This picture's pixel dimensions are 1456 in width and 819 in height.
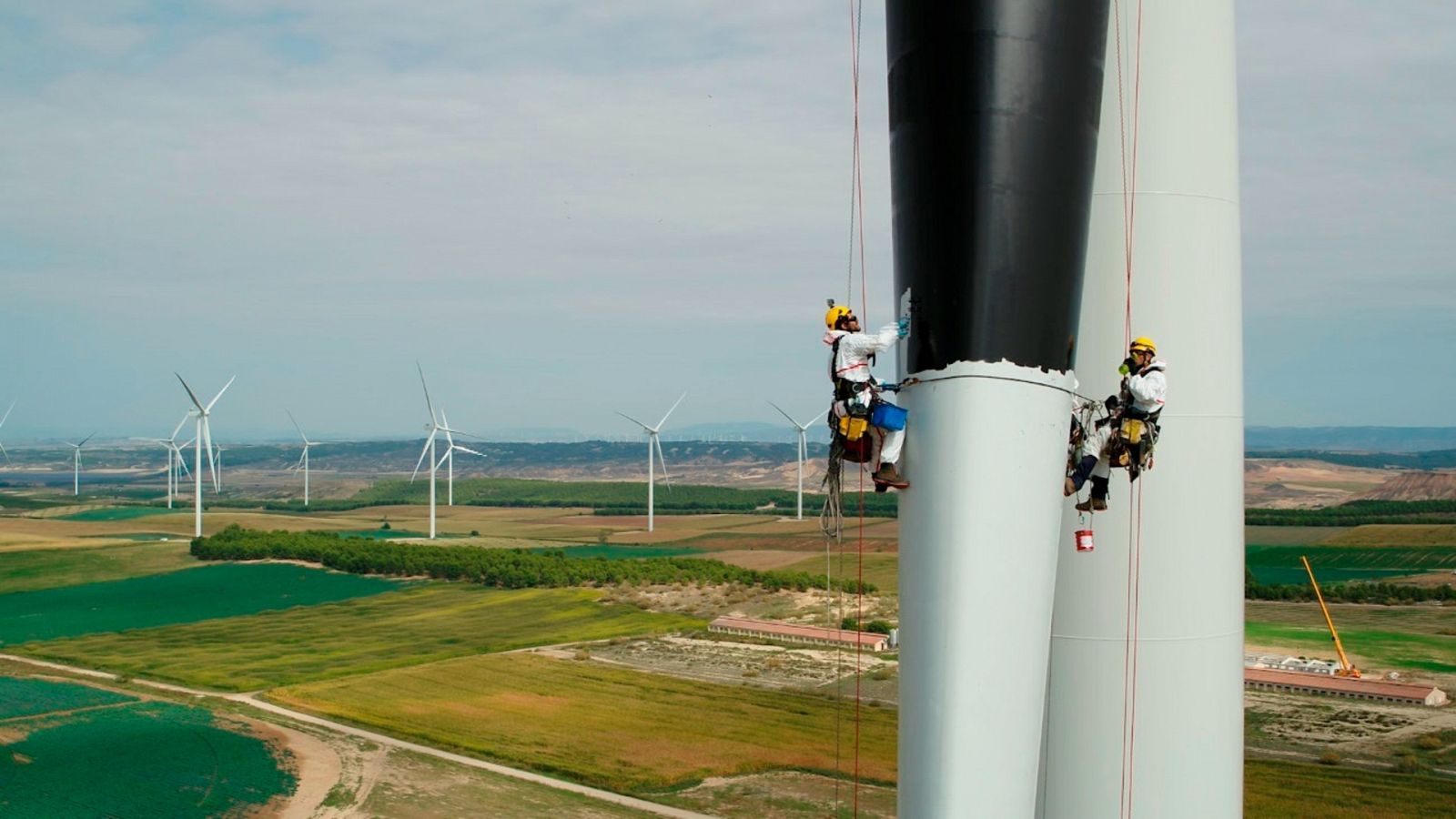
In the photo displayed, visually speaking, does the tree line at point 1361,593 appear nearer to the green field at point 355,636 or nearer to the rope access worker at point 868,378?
the green field at point 355,636

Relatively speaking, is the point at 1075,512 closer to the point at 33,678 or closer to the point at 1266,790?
the point at 1266,790

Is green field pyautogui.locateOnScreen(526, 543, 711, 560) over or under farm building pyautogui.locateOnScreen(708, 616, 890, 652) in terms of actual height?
under

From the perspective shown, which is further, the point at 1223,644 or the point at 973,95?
the point at 1223,644

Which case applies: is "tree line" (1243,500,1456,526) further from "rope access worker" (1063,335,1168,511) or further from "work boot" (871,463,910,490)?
"work boot" (871,463,910,490)

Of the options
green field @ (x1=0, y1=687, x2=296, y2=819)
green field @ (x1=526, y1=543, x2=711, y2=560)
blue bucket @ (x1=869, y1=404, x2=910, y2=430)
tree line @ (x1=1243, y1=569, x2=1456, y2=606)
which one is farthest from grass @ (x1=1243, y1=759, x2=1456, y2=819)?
green field @ (x1=526, y1=543, x2=711, y2=560)

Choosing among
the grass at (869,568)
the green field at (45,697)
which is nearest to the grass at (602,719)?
the green field at (45,697)

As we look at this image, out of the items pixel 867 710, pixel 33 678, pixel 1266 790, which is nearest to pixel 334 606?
pixel 33 678
